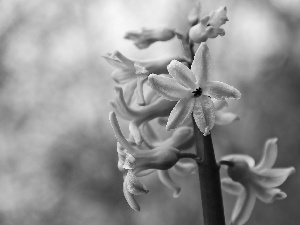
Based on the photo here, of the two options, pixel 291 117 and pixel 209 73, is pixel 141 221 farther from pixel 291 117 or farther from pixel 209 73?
pixel 209 73

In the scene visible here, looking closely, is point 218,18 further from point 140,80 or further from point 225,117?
point 225,117

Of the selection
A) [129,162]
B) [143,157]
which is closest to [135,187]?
[129,162]

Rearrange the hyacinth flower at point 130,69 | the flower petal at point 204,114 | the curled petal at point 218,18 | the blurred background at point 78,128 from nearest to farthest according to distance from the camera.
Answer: the flower petal at point 204,114, the curled petal at point 218,18, the hyacinth flower at point 130,69, the blurred background at point 78,128

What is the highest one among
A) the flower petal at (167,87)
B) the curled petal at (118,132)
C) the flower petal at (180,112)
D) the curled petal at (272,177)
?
the flower petal at (167,87)

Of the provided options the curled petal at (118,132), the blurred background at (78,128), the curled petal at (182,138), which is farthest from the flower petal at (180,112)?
the blurred background at (78,128)

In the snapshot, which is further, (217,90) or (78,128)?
(78,128)

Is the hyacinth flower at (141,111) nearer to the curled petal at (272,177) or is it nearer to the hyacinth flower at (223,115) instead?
the hyacinth flower at (223,115)

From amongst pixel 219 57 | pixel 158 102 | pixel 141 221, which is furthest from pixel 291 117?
pixel 158 102

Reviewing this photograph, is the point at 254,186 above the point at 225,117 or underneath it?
underneath
